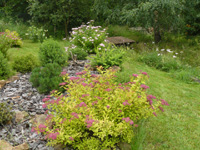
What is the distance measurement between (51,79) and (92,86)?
5.13 ft

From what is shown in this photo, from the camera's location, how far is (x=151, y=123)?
4043 mm

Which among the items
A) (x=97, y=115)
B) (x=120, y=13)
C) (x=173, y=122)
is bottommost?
(x=173, y=122)

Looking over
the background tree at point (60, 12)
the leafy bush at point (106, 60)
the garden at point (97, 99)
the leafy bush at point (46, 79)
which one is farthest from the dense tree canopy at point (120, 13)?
the leafy bush at point (46, 79)

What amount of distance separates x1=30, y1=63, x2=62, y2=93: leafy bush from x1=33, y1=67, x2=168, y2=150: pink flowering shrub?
133cm

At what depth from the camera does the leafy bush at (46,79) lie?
173 inches

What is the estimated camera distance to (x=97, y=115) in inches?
118

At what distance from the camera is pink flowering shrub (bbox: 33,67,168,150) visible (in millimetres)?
2590

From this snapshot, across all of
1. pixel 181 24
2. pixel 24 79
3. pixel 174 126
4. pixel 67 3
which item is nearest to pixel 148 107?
pixel 174 126

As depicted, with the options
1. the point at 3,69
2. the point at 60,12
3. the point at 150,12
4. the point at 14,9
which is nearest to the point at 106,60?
the point at 3,69

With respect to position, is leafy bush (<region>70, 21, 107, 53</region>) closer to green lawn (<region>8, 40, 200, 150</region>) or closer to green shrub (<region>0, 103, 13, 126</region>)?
green lawn (<region>8, 40, 200, 150</region>)

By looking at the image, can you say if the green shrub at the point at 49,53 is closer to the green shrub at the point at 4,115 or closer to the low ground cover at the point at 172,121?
the low ground cover at the point at 172,121

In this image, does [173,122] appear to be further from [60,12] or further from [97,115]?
[60,12]

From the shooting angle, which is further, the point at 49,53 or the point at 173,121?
the point at 49,53

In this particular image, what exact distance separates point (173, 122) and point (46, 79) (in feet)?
9.78
